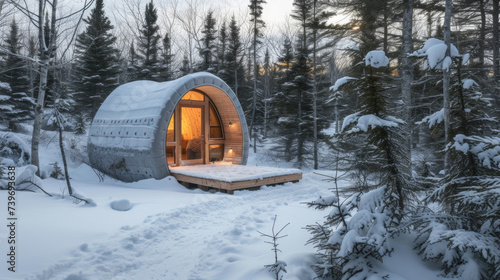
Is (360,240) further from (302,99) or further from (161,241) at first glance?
(302,99)

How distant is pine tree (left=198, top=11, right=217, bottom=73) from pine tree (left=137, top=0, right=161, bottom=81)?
3461 mm

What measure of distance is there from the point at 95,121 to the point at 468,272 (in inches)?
451

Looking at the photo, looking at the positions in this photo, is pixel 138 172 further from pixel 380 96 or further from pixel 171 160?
pixel 380 96

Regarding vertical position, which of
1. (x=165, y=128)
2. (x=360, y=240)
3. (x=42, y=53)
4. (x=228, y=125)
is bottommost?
(x=360, y=240)

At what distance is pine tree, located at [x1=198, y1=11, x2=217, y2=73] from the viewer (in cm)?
2394

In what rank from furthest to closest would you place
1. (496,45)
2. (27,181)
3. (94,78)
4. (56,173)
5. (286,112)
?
(94,78) → (286,112) → (496,45) → (56,173) → (27,181)

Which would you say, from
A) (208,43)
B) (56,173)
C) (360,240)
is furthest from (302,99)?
(360,240)

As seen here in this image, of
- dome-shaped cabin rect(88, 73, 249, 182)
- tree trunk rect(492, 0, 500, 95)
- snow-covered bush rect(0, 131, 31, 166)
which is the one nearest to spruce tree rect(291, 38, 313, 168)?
dome-shaped cabin rect(88, 73, 249, 182)

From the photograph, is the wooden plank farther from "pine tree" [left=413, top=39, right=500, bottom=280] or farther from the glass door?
"pine tree" [left=413, top=39, right=500, bottom=280]

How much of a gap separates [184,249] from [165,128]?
17.1ft

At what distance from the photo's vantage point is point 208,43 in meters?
24.2

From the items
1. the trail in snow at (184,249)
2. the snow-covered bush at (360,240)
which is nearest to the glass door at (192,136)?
the trail in snow at (184,249)

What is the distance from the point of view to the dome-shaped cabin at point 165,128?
27.9ft

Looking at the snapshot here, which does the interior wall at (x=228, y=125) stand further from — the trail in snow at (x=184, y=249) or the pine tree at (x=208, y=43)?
the pine tree at (x=208, y=43)
